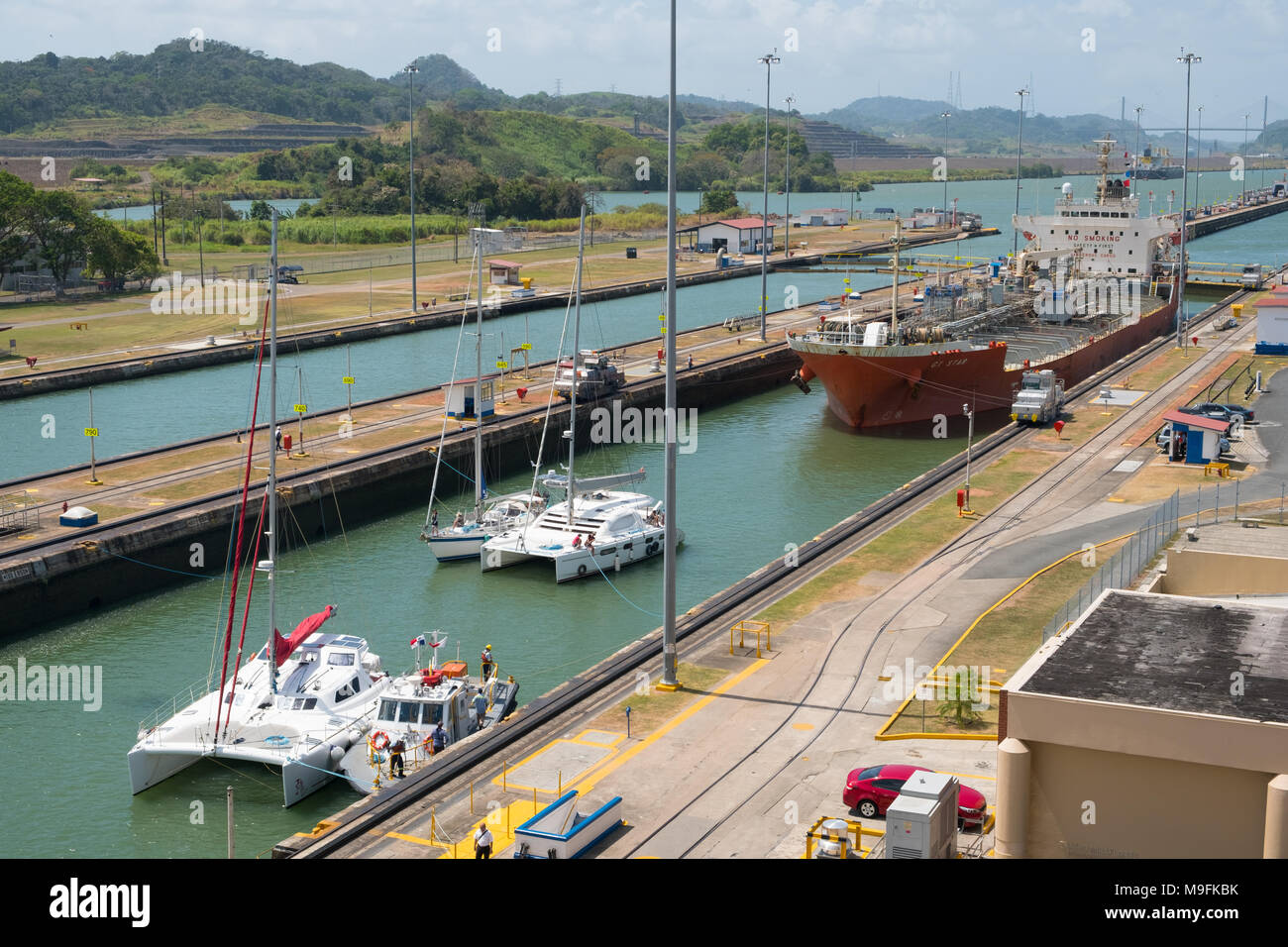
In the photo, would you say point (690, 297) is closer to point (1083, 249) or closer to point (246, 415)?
point (1083, 249)

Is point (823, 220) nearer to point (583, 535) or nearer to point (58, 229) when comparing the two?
point (58, 229)

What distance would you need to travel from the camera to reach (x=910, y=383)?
199 feet

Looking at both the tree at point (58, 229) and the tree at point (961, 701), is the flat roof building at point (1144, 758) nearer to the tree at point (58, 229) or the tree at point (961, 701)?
the tree at point (961, 701)

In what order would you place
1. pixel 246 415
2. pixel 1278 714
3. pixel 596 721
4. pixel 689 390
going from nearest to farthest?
pixel 1278 714 < pixel 596 721 < pixel 246 415 < pixel 689 390

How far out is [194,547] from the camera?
41.0 metres

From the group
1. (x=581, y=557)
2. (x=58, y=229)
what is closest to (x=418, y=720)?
(x=581, y=557)

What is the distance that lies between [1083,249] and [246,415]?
2363 inches

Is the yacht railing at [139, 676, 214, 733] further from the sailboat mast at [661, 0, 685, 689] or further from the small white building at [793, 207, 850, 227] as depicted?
the small white building at [793, 207, 850, 227]

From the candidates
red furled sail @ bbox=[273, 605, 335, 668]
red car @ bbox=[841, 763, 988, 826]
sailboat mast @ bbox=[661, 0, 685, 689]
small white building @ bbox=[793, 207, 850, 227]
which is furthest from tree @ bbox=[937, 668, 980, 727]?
small white building @ bbox=[793, 207, 850, 227]

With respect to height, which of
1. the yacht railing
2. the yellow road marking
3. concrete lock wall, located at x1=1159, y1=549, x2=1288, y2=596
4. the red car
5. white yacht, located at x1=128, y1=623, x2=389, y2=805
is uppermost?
concrete lock wall, located at x1=1159, y1=549, x2=1288, y2=596

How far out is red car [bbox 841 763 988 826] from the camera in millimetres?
21281

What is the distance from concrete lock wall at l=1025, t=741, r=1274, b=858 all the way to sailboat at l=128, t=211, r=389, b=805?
1424cm

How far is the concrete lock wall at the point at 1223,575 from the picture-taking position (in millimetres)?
27219
